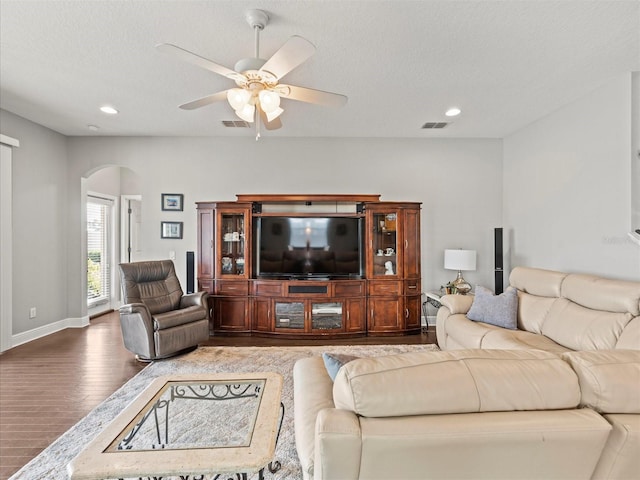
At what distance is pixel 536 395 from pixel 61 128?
6.02 m

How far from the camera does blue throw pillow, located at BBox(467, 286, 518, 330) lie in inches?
123

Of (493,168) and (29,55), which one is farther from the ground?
(29,55)

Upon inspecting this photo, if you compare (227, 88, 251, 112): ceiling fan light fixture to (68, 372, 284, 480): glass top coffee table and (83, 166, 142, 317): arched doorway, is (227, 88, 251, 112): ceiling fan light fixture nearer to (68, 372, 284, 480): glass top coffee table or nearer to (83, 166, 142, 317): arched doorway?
(68, 372, 284, 480): glass top coffee table

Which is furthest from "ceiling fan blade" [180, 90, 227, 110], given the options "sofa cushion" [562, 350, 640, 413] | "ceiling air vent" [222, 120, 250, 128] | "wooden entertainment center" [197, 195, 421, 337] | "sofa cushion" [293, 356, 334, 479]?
"sofa cushion" [562, 350, 640, 413]

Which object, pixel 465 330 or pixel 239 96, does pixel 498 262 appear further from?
pixel 239 96

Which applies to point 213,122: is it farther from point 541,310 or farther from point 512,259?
point 512,259

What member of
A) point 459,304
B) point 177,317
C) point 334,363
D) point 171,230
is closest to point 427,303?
point 459,304

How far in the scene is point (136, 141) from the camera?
4.89 meters

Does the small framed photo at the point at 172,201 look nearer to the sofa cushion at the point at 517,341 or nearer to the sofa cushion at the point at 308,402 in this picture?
the sofa cushion at the point at 308,402

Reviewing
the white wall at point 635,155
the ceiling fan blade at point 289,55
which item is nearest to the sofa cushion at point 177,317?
the ceiling fan blade at point 289,55

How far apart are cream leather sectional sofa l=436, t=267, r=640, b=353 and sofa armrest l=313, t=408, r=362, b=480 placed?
6.96 feet

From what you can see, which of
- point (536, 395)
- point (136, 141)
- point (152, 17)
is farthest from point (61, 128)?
point (536, 395)

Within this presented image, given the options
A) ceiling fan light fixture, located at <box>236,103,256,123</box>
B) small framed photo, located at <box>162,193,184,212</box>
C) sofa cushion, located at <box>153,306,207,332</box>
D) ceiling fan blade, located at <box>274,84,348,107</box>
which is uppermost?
ceiling fan blade, located at <box>274,84,348,107</box>

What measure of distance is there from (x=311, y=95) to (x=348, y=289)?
2720mm
